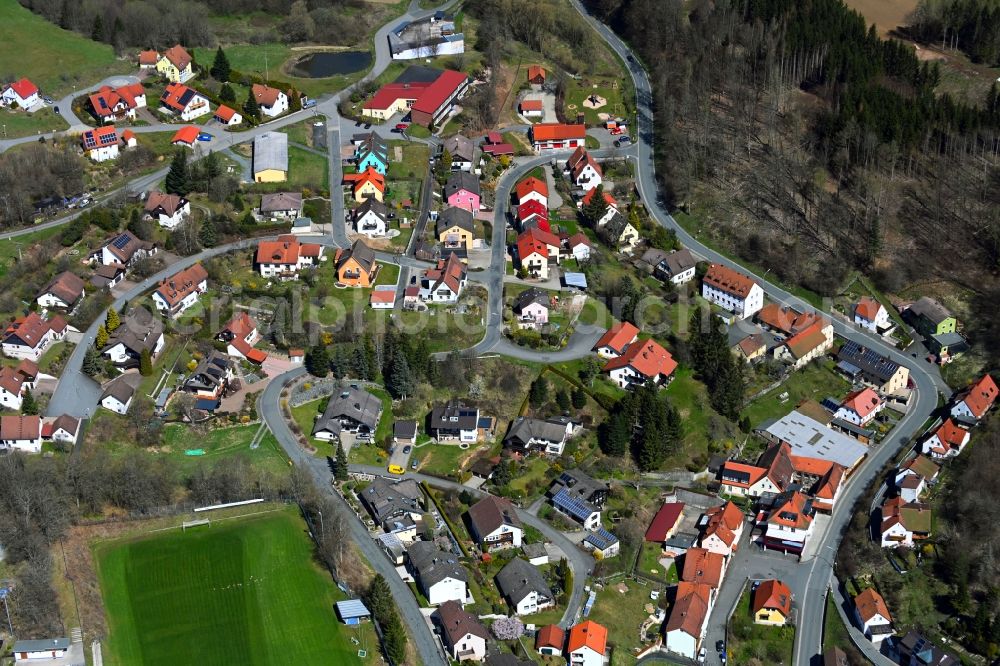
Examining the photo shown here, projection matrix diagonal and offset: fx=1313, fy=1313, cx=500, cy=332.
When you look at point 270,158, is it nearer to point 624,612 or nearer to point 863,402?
point 863,402

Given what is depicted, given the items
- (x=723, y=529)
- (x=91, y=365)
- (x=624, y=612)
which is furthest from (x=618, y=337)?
(x=91, y=365)

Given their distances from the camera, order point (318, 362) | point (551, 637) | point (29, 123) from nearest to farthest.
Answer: point (551, 637)
point (318, 362)
point (29, 123)

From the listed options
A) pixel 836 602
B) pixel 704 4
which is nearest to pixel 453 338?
pixel 836 602

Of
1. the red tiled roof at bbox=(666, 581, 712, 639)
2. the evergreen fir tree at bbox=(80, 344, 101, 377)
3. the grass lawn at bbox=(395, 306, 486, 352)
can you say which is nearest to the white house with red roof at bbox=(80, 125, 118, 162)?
the evergreen fir tree at bbox=(80, 344, 101, 377)

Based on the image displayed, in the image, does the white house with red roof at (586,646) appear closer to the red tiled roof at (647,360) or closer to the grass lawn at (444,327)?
the red tiled roof at (647,360)

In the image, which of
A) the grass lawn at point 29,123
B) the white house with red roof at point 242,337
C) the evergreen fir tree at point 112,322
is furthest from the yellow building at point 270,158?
the evergreen fir tree at point 112,322

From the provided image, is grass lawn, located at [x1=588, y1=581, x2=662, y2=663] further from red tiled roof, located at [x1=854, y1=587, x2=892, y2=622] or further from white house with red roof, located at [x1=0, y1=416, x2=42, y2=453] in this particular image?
white house with red roof, located at [x1=0, y1=416, x2=42, y2=453]
